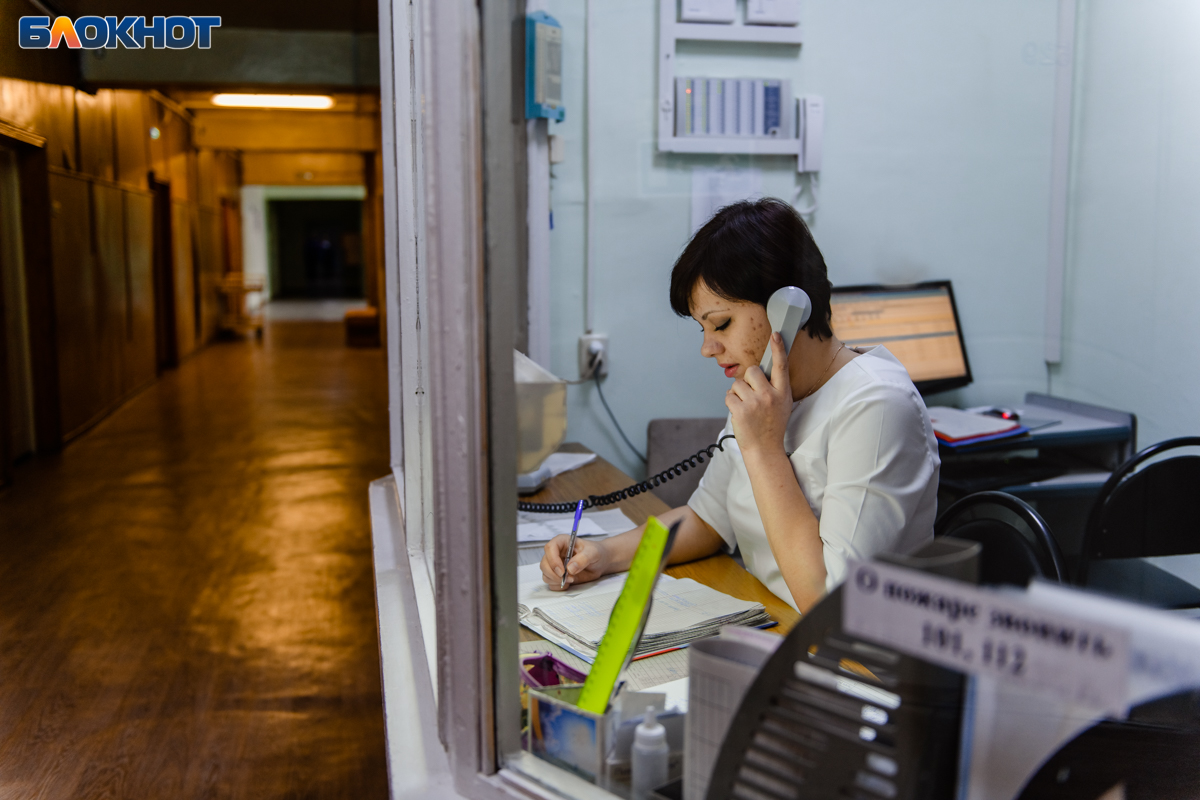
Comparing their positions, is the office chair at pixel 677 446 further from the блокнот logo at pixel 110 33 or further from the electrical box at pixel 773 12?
the блокнот logo at pixel 110 33

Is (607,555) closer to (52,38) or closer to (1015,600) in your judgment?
(1015,600)

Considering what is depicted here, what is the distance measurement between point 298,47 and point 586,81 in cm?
365

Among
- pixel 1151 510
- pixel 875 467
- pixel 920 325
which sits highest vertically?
pixel 920 325

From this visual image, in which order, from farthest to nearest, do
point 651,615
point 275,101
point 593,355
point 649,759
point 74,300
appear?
point 275,101 < point 74,300 < point 593,355 < point 651,615 < point 649,759

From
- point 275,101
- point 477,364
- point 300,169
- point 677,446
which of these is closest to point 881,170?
point 677,446

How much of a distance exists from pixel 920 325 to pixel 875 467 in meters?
0.93

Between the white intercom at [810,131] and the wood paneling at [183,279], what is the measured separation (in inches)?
391

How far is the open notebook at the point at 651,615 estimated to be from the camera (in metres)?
1.22

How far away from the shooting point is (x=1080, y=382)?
218cm

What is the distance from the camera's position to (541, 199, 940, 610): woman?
129 cm

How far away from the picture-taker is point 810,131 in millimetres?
2641

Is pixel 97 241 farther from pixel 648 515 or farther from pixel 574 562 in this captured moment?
pixel 574 562

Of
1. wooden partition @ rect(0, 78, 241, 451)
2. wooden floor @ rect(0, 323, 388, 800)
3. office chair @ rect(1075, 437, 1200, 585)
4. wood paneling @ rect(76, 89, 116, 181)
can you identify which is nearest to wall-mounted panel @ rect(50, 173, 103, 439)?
wooden partition @ rect(0, 78, 241, 451)

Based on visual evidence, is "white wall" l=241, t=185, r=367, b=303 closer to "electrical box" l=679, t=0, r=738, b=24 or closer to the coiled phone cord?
"electrical box" l=679, t=0, r=738, b=24
